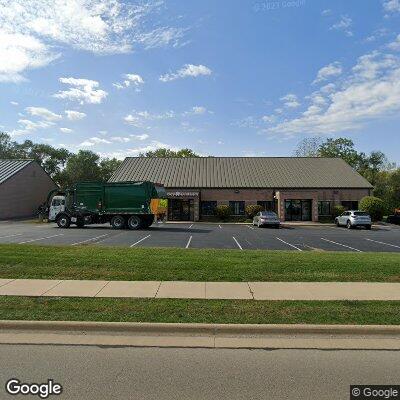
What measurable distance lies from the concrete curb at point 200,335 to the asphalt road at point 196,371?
0.72 ft

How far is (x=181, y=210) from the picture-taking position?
42.6m

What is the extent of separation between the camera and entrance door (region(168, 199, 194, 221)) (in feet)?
139

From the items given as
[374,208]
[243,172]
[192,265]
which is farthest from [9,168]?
[192,265]

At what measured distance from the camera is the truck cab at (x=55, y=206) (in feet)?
98.0

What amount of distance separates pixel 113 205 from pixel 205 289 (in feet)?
68.7

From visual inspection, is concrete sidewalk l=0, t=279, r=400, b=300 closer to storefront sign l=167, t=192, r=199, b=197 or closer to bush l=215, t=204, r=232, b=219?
bush l=215, t=204, r=232, b=219

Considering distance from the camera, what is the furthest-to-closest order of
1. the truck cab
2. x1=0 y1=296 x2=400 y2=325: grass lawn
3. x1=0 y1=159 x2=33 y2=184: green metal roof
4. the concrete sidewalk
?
x1=0 y1=159 x2=33 y2=184: green metal roof → the truck cab → the concrete sidewalk → x1=0 y1=296 x2=400 y2=325: grass lawn

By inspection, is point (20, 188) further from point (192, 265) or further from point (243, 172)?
point (192, 265)

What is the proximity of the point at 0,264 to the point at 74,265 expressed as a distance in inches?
83.4

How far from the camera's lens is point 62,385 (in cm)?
447

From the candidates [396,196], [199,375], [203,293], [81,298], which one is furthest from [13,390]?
[396,196]

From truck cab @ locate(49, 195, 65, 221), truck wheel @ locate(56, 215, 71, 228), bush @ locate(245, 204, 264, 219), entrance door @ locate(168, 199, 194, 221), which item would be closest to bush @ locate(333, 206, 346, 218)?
bush @ locate(245, 204, 264, 219)

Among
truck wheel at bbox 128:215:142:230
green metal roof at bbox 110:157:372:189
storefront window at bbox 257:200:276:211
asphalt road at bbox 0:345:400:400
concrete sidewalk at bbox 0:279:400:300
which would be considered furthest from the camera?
green metal roof at bbox 110:157:372:189

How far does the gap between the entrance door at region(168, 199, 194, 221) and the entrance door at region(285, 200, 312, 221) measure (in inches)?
423
